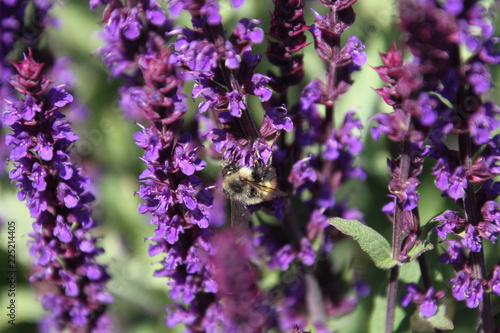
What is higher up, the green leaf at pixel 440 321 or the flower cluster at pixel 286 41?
the flower cluster at pixel 286 41

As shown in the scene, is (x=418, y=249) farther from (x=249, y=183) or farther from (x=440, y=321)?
(x=249, y=183)

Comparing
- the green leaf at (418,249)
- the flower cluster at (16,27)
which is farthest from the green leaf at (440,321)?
A: the flower cluster at (16,27)

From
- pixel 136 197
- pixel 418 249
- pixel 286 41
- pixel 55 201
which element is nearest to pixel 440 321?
pixel 418 249

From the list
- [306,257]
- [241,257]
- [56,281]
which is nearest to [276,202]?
[306,257]

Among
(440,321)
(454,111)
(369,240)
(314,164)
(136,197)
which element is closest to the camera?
(454,111)

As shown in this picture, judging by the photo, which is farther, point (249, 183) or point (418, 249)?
point (249, 183)

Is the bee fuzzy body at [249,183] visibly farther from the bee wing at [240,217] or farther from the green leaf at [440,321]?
the green leaf at [440,321]
